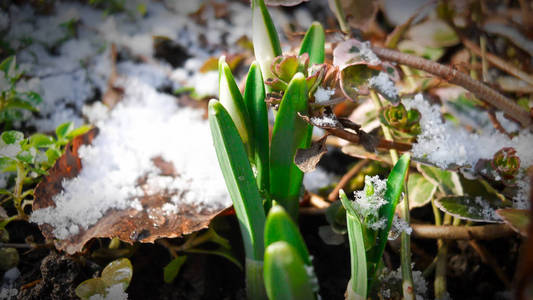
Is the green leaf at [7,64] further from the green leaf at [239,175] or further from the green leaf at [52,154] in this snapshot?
the green leaf at [239,175]

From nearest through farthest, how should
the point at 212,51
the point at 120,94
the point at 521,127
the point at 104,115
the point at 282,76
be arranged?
the point at 282,76
the point at 521,127
the point at 104,115
the point at 120,94
the point at 212,51

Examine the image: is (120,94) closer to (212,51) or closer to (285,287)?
(212,51)

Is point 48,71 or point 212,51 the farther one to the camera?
point 212,51

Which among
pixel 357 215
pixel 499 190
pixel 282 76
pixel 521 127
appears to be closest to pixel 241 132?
pixel 282 76

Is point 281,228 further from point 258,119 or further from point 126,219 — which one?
point 126,219

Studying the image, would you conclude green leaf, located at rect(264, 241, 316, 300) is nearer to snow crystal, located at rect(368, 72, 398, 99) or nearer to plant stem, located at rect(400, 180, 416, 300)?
plant stem, located at rect(400, 180, 416, 300)

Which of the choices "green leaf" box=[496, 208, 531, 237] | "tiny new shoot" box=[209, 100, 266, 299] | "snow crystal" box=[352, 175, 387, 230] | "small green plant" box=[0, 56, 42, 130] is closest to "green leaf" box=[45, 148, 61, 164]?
"small green plant" box=[0, 56, 42, 130]
